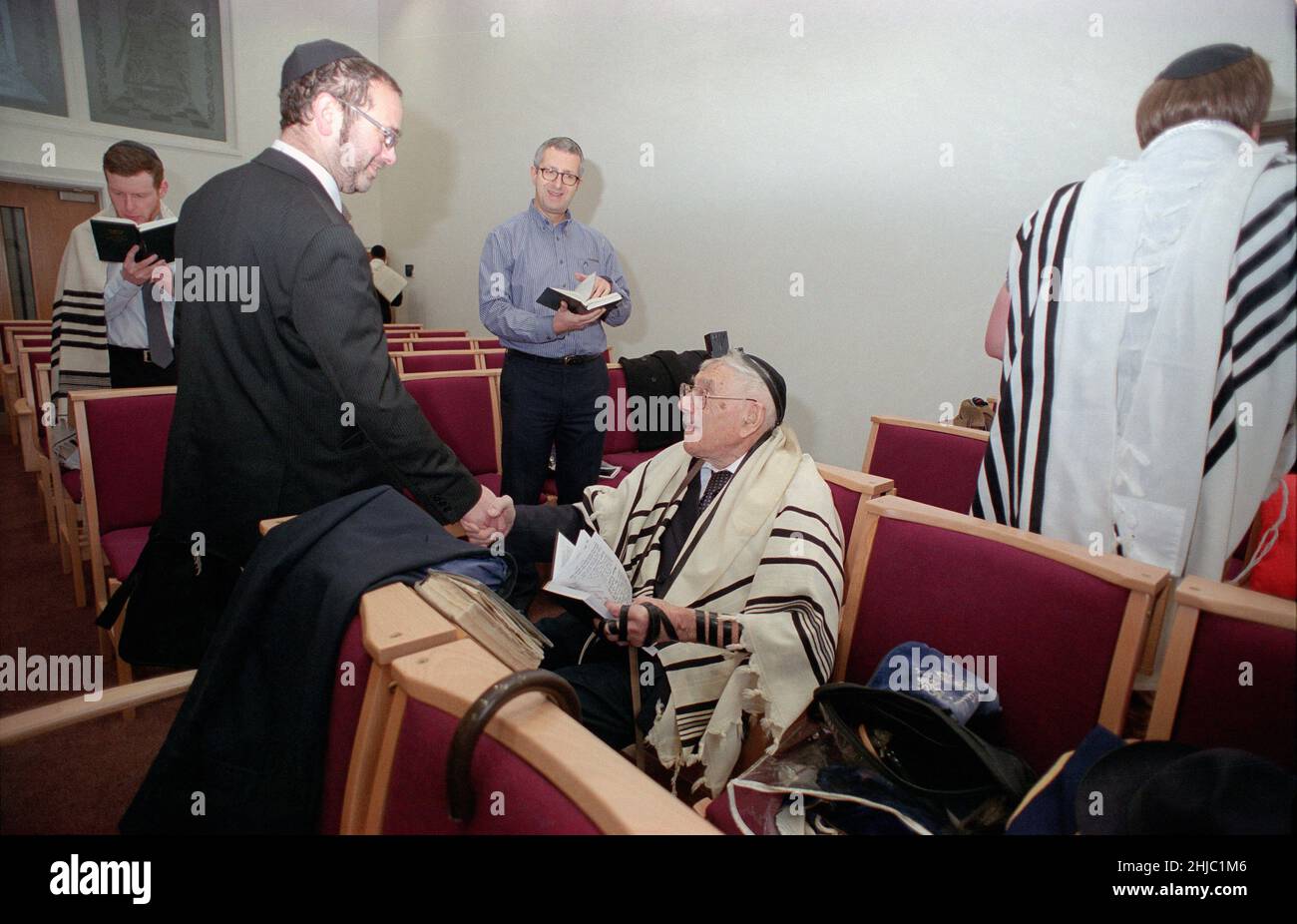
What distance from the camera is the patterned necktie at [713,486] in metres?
1.28

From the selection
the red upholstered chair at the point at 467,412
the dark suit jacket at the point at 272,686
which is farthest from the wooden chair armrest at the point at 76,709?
the red upholstered chair at the point at 467,412

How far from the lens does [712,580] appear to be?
116cm

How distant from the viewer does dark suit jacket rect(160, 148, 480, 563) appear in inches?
42.8

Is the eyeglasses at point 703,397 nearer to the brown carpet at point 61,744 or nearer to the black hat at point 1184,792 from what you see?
the black hat at point 1184,792

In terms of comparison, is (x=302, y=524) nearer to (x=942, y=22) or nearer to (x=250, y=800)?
(x=250, y=800)

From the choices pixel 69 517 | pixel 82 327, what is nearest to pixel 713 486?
pixel 82 327

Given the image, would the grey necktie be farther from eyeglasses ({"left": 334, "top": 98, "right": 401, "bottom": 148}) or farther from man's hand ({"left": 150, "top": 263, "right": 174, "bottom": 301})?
eyeglasses ({"left": 334, "top": 98, "right": 401, "bottom": 148})

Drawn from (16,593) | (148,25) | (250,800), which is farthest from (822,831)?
(148,25)

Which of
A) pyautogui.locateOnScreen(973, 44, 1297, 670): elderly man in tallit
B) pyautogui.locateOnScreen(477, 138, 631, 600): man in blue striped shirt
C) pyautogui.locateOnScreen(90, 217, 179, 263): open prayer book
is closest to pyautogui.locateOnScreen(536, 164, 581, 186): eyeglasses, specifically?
pyautogui.locateOnScreen(477, 138, 631, 600): man in blue striped shirt

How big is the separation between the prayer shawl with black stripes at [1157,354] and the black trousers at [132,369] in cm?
231

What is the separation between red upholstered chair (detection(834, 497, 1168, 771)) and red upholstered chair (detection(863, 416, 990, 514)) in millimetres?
674

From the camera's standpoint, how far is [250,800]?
2.35ft

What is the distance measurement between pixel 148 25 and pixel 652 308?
192 inches

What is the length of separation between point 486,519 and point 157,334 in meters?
1.45
